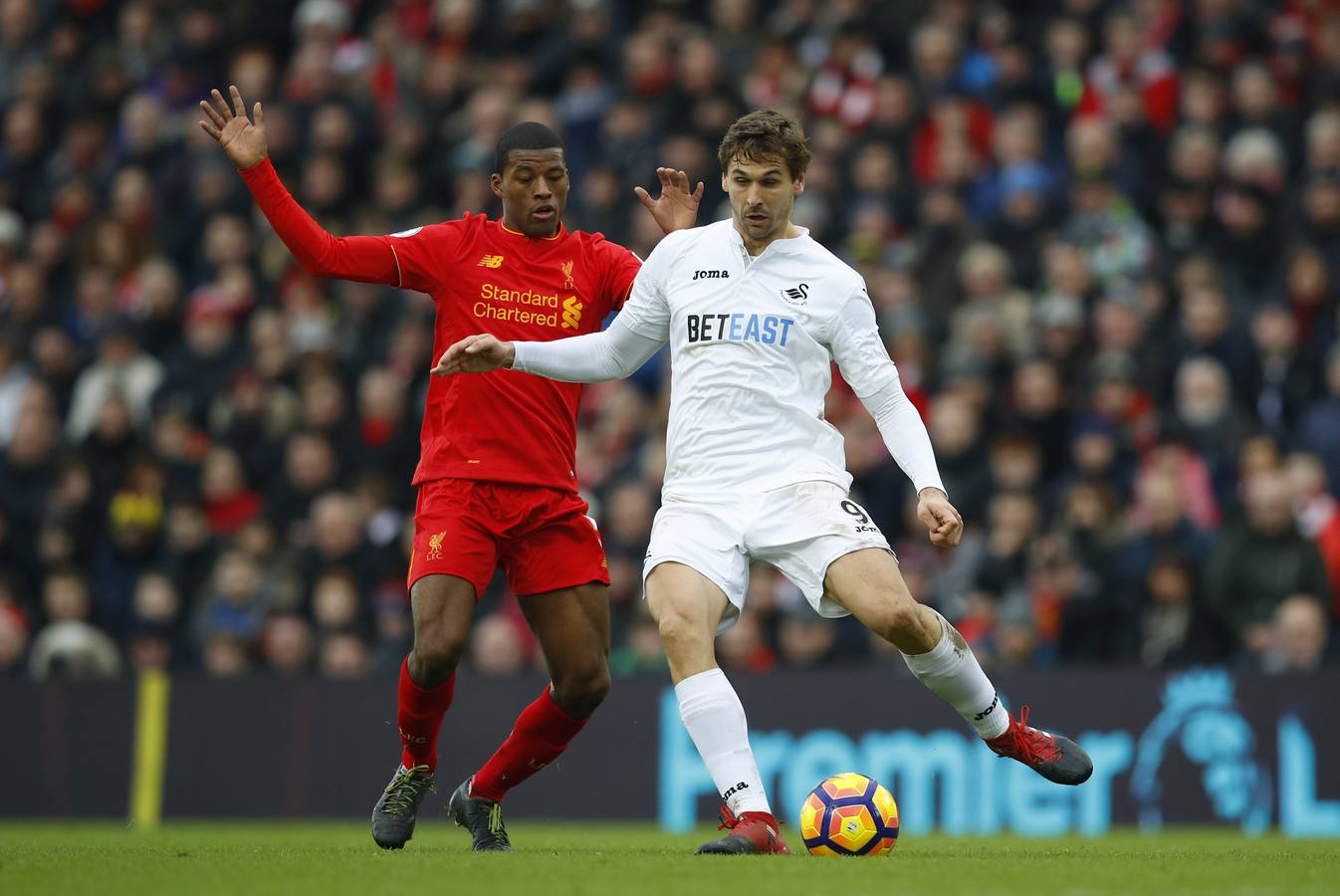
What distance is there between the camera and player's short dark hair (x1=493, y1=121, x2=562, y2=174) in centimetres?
853

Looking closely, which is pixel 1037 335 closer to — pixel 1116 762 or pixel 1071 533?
pixel 1071 533

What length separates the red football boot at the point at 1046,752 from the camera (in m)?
8.30

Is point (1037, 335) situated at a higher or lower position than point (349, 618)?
higher

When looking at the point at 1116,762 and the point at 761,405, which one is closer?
the point at 761,405


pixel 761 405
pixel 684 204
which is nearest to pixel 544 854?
pixel 761 405

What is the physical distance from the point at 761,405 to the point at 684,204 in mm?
1450

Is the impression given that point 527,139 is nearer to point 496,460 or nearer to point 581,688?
point 496,460

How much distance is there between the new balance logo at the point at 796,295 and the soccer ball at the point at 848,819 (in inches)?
72.1

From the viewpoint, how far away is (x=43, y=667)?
48.7ft

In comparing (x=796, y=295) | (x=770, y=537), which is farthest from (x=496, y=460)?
(x=796, y=295)

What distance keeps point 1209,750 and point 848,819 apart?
527 centimetres

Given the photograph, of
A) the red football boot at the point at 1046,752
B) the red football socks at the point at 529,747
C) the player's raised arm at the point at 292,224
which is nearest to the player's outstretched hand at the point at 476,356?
the player's raised arm at the point at 292,224

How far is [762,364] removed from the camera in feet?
26.3

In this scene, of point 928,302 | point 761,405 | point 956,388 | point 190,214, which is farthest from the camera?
point 190,214
